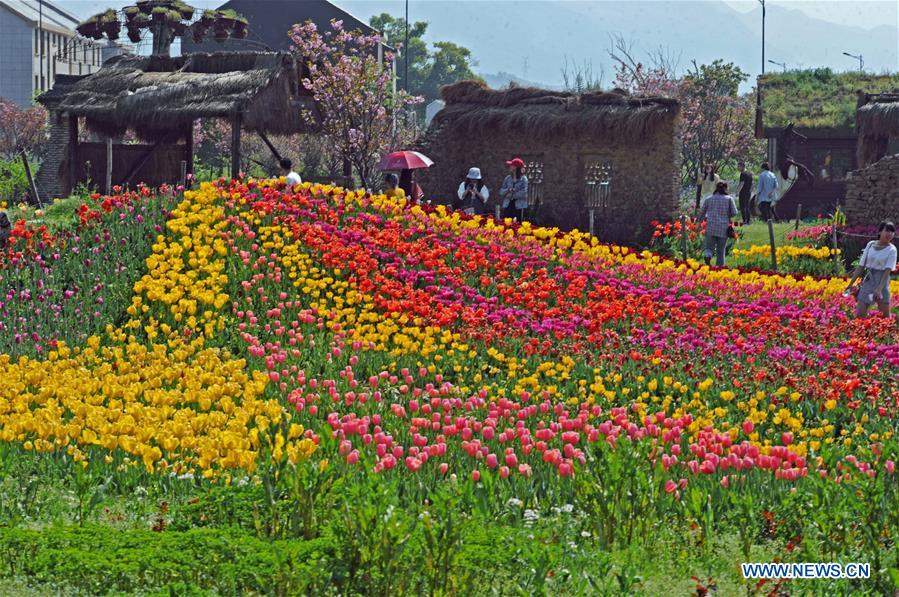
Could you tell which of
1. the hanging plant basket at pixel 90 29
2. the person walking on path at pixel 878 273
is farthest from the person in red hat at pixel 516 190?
the hanging plant basket at pixel 90 29

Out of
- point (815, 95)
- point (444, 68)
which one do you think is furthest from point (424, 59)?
point (815, 95)

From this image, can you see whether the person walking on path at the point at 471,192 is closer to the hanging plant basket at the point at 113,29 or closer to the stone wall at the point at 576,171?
the stone wall at the point at 576,171

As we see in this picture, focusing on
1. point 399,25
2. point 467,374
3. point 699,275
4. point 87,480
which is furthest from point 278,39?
point 87,480

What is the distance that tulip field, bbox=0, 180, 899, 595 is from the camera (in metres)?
6.12

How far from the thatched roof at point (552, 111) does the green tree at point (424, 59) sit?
73593mm

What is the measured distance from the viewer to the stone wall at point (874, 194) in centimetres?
2394

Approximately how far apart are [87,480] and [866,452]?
4548 millimetres

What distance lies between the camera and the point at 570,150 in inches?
973

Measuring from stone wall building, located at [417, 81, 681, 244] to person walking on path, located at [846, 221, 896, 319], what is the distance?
10.0 metres

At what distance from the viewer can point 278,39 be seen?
63.8 m

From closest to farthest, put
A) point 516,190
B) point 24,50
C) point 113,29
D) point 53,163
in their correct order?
point 516,190 → point 53,163 → point 113,29 → point 24,50

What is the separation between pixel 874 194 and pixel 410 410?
16.8 metres

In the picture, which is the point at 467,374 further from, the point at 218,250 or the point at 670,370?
the point at 218,250

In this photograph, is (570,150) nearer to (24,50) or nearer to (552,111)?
(552,111)
